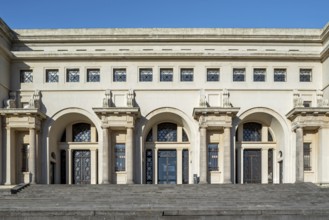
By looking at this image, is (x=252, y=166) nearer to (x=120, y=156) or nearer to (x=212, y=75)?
(x=212, y=75)

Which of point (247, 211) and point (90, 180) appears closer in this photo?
point (247, 211)

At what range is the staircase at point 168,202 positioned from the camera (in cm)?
2188

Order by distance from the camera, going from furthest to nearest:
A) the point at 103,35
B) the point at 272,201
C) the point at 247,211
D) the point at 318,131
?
the point at 103,35, the point at 318,131, the point at 272,201, the point at 247,211

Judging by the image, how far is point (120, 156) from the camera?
120 ft

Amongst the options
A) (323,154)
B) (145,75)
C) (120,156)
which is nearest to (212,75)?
(145,75)

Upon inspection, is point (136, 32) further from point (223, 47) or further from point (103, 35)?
point (223, 47)

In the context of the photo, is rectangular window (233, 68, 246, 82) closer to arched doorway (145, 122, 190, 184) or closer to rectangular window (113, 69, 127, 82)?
arched doorway (145, 122, 190, 184)

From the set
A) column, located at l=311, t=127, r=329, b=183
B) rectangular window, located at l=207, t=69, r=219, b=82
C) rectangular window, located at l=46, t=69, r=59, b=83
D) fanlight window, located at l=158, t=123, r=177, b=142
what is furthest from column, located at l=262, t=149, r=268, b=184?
rectangular window, located at l=46, t=69, r=59, b=83

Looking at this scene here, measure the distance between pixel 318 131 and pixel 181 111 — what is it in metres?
8.93

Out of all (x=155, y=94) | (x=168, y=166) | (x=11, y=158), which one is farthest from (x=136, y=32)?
(x=11, y=158)

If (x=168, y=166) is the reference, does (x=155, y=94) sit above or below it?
above

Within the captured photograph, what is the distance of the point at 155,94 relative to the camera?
36562 millimetres

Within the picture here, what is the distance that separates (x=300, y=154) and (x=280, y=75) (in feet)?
18.8

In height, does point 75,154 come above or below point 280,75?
below
